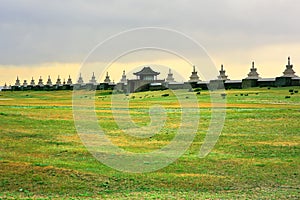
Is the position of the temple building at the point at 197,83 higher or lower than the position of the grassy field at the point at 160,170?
higher

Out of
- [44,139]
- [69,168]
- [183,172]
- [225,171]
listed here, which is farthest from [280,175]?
[44,139]

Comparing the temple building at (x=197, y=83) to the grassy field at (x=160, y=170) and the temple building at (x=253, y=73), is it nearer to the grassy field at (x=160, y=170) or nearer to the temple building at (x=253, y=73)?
the temple building at (x=253, y=73)

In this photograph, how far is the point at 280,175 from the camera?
1673cm

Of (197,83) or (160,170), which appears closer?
(160,170)

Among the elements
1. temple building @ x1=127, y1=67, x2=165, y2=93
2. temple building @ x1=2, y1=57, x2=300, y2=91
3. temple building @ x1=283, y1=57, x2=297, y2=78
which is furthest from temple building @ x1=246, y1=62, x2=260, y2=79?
temple building @ x1=127, y1=67, x2=165, y2=93

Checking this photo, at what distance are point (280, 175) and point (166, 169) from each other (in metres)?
3.93

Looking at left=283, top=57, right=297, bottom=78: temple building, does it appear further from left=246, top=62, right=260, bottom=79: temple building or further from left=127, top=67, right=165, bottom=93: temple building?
left=127, top=67, right=165, bottom=93: temple building

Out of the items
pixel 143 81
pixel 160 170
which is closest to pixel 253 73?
pixel 143 81

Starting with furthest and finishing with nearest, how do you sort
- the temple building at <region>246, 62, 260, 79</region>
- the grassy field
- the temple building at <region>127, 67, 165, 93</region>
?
1. the temple building at <region>127, 67, 165, 93</region>
2. the temple building at <region>246, 62, 260, 79</region>
3. the grassy field

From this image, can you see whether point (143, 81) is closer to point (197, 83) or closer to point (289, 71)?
point (197, 83)

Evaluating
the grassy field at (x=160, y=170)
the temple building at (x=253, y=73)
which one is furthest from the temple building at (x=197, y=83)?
the grassy field at (x=160, y=170)

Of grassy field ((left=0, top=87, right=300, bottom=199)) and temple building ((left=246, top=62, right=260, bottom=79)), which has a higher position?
temple building ((left=246, top=62, right=260, bottom=79))

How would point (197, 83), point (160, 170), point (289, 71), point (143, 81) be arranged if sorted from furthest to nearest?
point (143, 81)
point (197, 83)
point (289, 71)
point (160, 170)

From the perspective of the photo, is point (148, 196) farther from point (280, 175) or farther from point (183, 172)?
point (280, 175)
